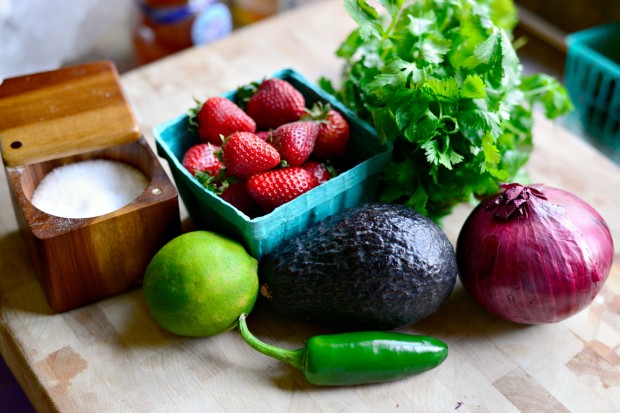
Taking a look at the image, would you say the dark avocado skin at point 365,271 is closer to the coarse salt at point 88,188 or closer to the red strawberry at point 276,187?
the red strawberry at point 276,187

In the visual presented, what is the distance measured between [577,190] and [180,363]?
795 millimetres

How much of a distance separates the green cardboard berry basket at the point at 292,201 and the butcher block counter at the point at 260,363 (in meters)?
0.15

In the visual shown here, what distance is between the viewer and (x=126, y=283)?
1.12 metres

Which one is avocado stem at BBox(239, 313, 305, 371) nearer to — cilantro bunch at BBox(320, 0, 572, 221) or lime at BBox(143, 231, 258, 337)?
lime at BBox(143, 231, 258, 337)

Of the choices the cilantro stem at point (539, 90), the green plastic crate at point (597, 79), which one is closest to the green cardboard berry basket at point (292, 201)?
the cilantro stem at point (539, 90)

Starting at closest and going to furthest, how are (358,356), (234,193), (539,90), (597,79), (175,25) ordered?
1. (358,356)
2. (234,193)
3. (539,90)
4. (597,79)
5. (175,25)

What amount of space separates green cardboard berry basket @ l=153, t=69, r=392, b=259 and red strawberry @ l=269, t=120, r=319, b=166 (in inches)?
2.4

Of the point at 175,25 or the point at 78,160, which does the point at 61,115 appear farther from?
the point at 175,25

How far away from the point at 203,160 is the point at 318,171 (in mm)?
181

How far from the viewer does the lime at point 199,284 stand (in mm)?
980

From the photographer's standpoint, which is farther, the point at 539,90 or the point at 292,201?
the point at 539,90

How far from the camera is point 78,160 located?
3.76ft

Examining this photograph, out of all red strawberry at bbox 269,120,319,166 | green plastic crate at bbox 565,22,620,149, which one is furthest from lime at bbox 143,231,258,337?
green plastic crate at bbox 565,22,620,149

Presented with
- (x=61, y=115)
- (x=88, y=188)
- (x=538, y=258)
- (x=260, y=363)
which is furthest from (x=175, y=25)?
(x=538, y=258)
